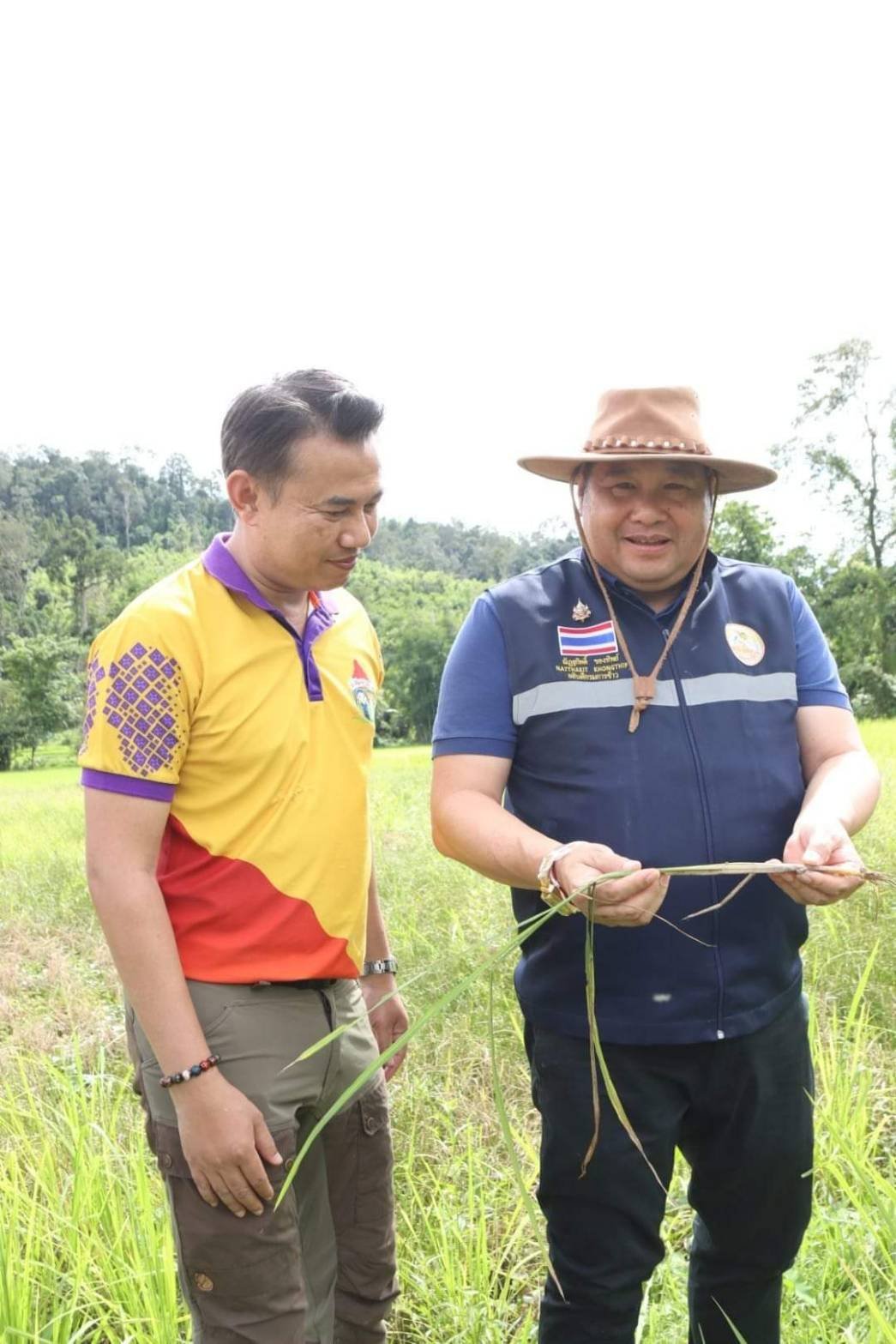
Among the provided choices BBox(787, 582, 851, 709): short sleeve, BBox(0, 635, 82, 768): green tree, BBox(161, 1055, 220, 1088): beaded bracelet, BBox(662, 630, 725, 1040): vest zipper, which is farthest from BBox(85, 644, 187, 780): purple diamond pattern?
BBox(0, 635, 82, 768): green tree

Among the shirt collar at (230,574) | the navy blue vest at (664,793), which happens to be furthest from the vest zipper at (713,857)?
the shirt collar at (230,574)

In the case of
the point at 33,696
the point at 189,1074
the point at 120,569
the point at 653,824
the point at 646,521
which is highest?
the point at 120,569

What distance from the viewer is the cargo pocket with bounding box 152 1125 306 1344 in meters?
1.61

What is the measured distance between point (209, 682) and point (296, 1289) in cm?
91

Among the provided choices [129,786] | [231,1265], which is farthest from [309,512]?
[231,1265]

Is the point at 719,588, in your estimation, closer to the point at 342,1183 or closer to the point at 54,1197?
the point at 342,1183

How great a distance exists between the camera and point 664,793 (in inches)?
71.1

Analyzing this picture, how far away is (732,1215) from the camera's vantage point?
1.92 m

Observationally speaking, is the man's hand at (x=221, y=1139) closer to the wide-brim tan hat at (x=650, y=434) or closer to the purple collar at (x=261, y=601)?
the purple collar at (x=261, y=601)

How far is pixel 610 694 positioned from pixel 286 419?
2.23 feet

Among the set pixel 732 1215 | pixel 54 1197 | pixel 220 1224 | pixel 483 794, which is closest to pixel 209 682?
pixel 483 794

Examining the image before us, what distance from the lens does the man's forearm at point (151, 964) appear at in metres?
1.57

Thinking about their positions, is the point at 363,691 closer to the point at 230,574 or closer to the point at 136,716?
the point at 230,574

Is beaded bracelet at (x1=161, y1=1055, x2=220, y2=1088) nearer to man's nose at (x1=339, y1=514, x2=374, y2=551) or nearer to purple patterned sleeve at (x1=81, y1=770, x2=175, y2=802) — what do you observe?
purple patterned sleeve at (x1=81, y1=770, x2=175, y2=802)
